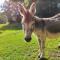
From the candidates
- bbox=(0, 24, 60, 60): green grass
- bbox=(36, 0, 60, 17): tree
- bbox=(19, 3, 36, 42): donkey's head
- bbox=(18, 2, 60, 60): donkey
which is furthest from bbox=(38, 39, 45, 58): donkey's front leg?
bbox=(36, 0, 60, 17): tree

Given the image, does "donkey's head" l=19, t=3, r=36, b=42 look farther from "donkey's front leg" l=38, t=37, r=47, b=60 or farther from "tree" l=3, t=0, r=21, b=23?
"tree" l=3, t=0, r=21, b=23

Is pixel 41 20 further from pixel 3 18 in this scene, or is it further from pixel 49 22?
pixel 3 18

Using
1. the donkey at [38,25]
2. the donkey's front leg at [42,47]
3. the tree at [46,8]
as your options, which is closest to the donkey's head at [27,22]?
the donkey at [38,25]

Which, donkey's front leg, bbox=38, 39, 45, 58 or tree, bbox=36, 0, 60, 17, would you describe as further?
tree, bbox=36, 0, 60, 17

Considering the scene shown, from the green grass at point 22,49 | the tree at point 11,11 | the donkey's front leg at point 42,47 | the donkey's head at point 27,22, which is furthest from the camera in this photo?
the tree at point 11,11

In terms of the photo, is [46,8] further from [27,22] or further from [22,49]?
[27,22]

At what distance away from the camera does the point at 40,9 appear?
2339cm

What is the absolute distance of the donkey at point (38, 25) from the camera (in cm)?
574

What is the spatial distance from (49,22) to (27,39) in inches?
38.4

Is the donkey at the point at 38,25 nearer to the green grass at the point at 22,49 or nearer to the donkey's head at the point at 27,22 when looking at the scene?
the donkey's head at the point at 27,22

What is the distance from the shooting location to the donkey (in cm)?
574

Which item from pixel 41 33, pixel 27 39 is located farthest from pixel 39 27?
pixel 27 39

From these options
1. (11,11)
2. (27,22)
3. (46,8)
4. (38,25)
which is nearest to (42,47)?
(38,25)

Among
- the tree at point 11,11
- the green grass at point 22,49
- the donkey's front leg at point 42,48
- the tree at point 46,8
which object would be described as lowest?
the tree at point 11,11
